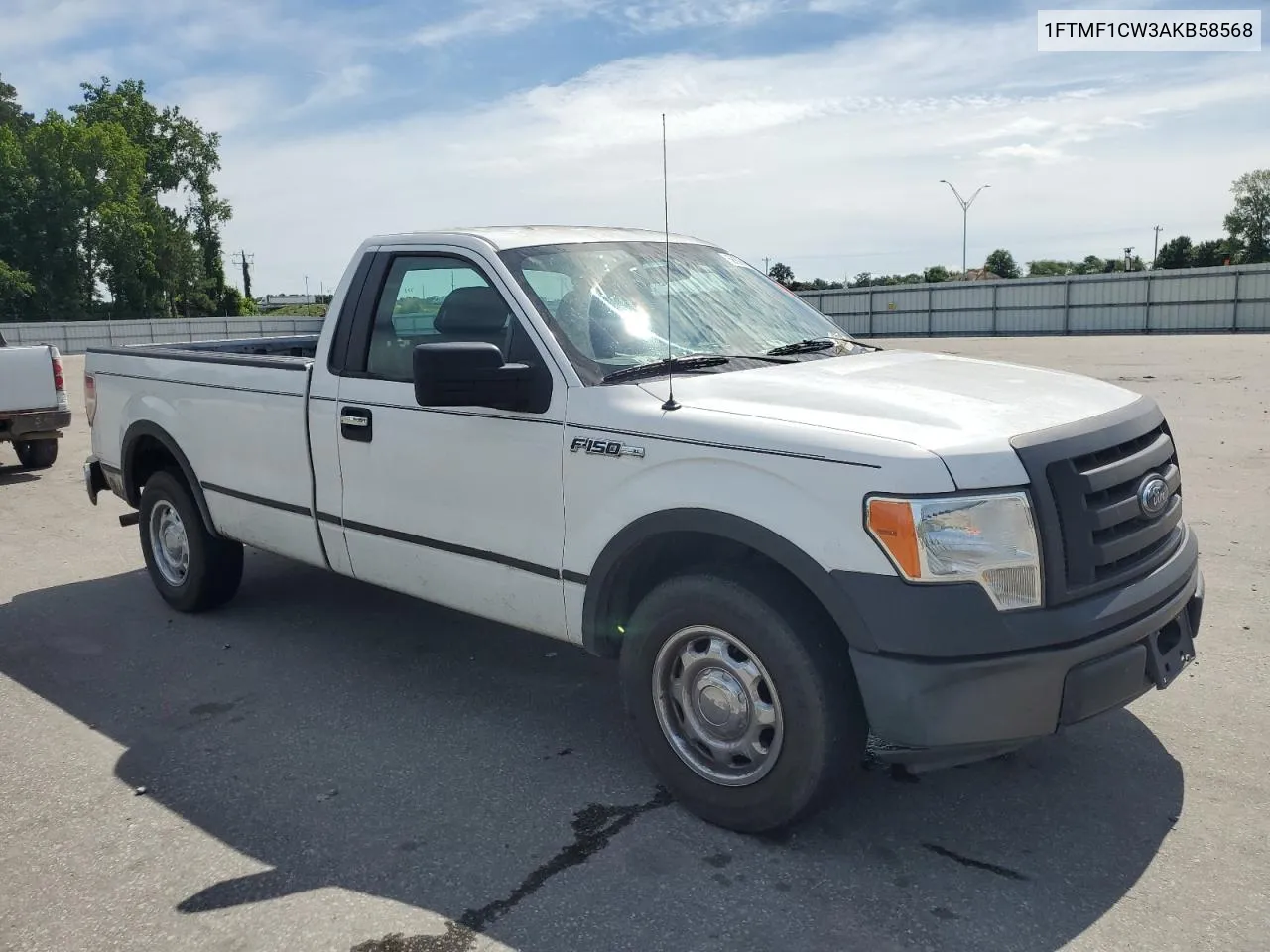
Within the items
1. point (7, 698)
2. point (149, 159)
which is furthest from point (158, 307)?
point (7, 698)

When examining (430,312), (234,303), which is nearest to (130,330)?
(234,303)

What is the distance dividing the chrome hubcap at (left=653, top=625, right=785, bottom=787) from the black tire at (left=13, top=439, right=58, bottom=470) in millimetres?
10555

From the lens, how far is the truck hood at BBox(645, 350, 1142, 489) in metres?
3.12

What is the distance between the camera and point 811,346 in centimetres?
458

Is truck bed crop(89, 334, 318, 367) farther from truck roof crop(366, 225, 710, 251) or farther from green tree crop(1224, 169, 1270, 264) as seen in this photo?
green tree crop(1224, 169, 1270, 264)

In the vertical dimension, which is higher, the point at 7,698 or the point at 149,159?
the point at 149,159

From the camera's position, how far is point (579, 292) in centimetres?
430

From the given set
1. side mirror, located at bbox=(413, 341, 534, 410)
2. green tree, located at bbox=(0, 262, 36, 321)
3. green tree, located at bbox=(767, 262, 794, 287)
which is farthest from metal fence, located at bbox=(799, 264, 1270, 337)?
green tree, located at bbox=(0, 262, 36, 321)

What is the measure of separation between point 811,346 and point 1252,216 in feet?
330

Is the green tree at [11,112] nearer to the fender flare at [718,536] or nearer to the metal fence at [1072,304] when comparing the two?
the metal fence at [1072,304]

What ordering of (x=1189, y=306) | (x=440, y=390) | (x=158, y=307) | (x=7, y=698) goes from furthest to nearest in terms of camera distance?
1. (x=158, y=307)
2. (x=1189, y=306)
3. (x=7, y=698)
4. (x=440, y=390)

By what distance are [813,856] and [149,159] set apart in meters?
80.0

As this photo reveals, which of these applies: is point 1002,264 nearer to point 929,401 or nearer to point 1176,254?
point 1176,254

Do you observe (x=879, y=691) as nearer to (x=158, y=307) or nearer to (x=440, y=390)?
(x=440, y=390)
